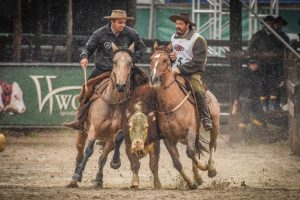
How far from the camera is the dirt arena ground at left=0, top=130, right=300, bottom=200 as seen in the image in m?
11.8

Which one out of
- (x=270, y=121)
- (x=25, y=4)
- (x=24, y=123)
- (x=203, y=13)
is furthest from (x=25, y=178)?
(x=203, y=13)

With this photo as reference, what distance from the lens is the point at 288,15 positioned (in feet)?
91.5

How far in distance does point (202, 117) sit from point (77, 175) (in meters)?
2.00

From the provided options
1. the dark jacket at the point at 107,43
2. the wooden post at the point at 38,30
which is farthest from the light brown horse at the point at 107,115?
the wooden post at the point at 38,30

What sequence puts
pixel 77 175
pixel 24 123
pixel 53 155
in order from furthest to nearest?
pixel 24 123
pixel 53 155
pixel 77 175

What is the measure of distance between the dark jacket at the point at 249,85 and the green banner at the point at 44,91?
3096 millimetres

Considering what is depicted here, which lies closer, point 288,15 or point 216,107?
point 216,107

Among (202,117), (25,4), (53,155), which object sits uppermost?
(25,4)

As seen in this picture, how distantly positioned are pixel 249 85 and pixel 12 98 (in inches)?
192

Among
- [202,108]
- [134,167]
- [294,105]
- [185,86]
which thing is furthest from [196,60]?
[294,105]

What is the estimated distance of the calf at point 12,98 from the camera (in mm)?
19875

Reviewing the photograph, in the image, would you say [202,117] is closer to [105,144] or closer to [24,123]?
[105,144]

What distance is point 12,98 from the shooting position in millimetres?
19875

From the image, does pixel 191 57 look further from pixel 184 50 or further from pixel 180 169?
pixel 180 169
